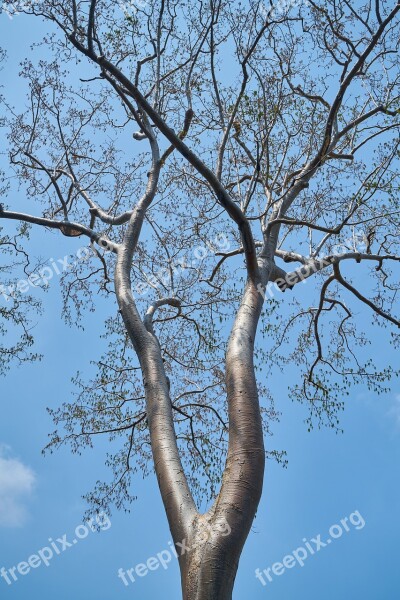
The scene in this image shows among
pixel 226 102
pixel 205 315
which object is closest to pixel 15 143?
pixel 226 102

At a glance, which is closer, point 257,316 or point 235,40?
point 257,316

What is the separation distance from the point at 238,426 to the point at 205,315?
4186mm

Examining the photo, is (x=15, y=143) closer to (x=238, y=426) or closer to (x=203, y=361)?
(x=203, y=361)

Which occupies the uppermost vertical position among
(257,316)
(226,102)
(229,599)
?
(226,102)

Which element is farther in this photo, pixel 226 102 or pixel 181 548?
pixel 226 102

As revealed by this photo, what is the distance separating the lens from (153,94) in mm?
8078

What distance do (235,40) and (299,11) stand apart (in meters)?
0.87

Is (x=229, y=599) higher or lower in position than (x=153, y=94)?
lower

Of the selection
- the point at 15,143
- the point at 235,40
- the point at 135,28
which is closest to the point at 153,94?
the point at 135,28

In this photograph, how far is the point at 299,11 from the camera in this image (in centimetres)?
730

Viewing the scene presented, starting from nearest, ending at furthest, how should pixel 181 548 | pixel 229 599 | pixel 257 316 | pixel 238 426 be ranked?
pixel 229 599 < pixel 181 548 < pixel 238 426 < pixel 257 316

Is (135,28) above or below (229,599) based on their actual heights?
Answer: above

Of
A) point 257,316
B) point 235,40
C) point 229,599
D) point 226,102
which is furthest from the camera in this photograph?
point 226,102

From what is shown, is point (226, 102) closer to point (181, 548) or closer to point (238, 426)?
point (238, 426)
